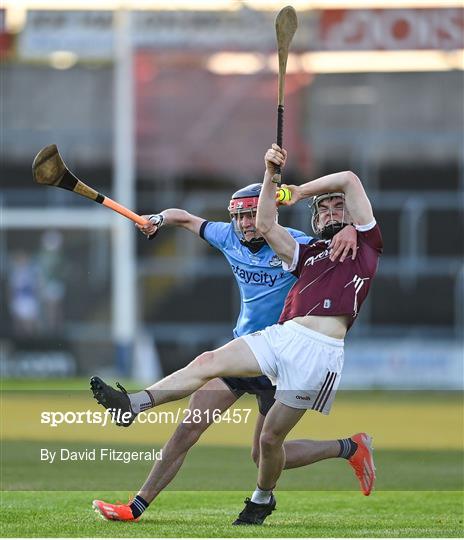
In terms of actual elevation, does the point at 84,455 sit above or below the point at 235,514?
below

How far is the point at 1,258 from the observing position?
1109 inches

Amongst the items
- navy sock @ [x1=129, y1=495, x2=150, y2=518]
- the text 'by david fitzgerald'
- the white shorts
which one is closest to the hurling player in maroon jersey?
the white shorts

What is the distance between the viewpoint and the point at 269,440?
8727 millimetres

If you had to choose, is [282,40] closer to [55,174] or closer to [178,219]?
[178,219]

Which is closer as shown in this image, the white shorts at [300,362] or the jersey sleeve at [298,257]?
the white shorts at [300,362]

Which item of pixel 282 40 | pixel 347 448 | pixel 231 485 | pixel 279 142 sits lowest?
pixel 231 485

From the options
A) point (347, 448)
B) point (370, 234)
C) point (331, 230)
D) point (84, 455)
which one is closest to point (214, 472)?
point (84, 455)

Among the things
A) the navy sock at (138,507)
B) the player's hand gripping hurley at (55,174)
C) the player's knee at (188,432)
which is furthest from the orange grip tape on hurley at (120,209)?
the navy sock at (138,507)

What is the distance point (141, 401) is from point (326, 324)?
123cm

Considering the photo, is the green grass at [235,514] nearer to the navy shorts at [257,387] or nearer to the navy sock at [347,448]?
the navy sock at [347,448]

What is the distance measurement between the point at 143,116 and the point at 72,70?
2.25 metres

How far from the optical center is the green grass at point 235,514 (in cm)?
840

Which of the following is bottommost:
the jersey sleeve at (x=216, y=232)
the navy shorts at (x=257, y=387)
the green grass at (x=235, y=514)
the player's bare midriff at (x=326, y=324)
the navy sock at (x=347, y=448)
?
the green grass at (x=235, y=514)

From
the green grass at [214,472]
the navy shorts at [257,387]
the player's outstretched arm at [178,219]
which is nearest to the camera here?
the navy shorts at [257,387]
